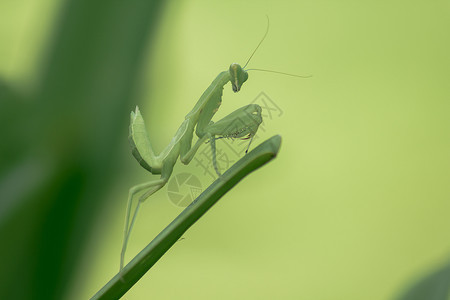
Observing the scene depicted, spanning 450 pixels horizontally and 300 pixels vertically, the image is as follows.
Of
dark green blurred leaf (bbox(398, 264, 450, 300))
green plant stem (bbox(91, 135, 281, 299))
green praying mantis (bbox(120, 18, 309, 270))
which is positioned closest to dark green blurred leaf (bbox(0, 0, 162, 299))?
green praying mantis (bbox(120, 18, 309, 270))

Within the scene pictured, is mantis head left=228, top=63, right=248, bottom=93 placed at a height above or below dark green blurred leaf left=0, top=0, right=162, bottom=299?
above

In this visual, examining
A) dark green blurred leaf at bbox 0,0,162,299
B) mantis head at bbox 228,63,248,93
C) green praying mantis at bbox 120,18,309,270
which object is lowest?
dark green blurred leaf at bbox 0,0,162,299

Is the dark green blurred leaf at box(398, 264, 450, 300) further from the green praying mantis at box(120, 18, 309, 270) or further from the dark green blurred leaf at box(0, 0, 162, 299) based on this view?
the dark green blurred leaf at box(0, 0, 162, 299)

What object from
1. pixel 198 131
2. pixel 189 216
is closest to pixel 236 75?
pixel 198 131

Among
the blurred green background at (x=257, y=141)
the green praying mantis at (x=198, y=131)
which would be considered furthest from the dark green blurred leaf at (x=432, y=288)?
Answer: the green praying mantis at (x=198, y=131)

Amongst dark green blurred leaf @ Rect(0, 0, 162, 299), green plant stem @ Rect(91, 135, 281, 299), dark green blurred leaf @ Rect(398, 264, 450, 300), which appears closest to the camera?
green plant stem @ Rect(91, 135, 281, 299)

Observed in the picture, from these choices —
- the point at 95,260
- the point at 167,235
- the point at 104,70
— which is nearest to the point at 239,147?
the point at 104,70

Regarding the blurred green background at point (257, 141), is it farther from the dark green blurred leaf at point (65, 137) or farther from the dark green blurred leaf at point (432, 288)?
the dark green blurred leaf at point (432, 288)
